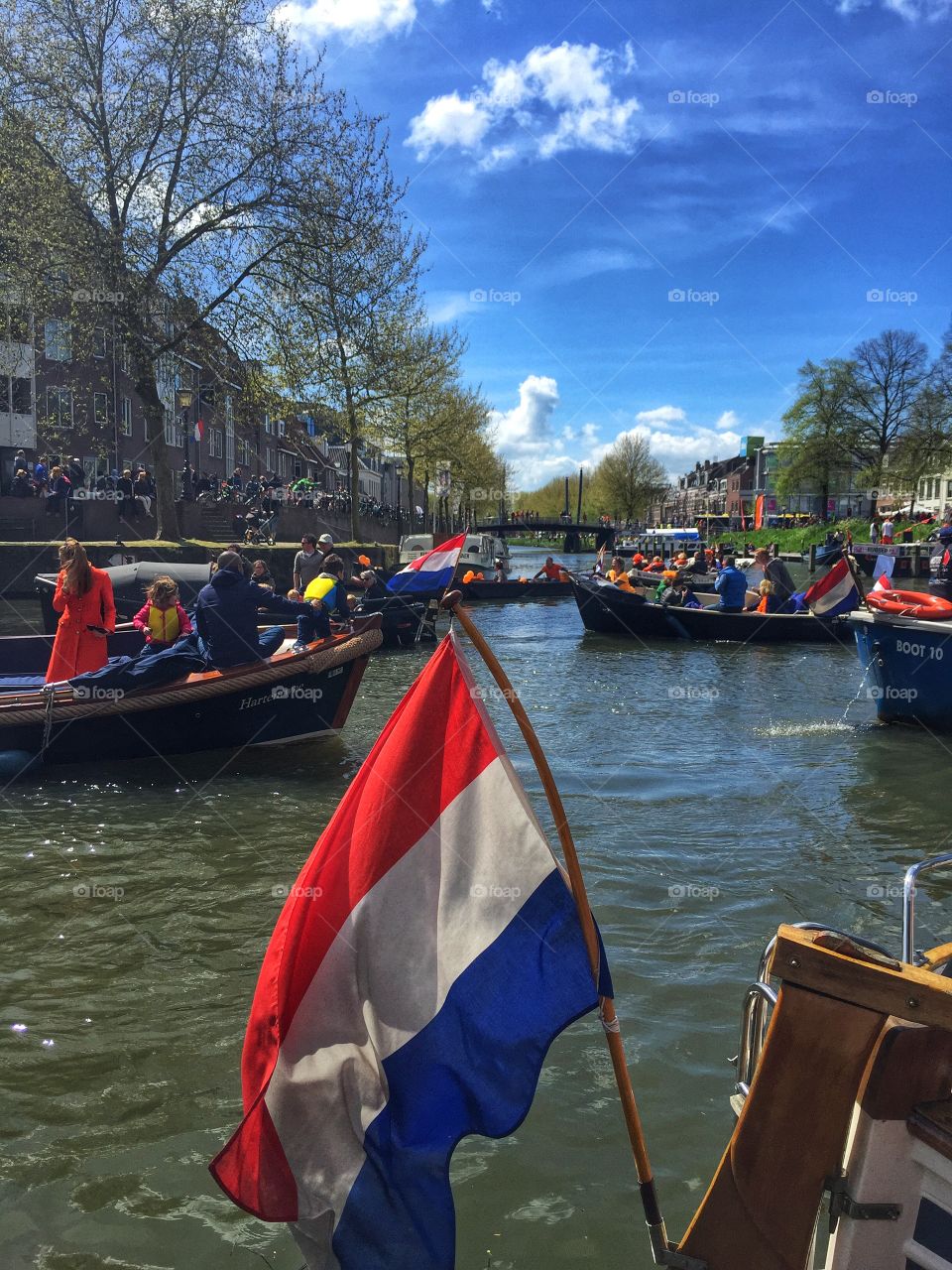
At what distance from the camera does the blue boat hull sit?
12.1 metres

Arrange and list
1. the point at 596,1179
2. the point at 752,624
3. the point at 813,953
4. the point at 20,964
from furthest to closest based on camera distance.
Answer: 1. the point at 752,624
2. the point at 20,964
3. the point at 596,1179
4. the point at 813,953

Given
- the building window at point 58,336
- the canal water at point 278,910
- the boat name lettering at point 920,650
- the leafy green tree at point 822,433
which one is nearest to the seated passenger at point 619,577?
the boat name lettering at point 920,650

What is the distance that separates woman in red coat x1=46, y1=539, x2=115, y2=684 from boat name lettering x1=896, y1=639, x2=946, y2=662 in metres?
9.26

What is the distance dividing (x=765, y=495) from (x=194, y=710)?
112576mm

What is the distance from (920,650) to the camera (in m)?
12.2

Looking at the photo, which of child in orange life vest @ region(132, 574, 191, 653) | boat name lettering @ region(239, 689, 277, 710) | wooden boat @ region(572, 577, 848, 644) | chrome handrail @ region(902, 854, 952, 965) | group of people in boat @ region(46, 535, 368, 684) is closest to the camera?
chrome handrail @ region(902, 854, 952, 965)

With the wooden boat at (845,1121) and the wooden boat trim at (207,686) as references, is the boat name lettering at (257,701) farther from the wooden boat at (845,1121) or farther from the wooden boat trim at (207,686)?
the wooden boat at (845,1121)

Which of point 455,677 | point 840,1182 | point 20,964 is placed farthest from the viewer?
point 20,964

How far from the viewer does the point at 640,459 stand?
112500 millimetres

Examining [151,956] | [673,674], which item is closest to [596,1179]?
[151,956]

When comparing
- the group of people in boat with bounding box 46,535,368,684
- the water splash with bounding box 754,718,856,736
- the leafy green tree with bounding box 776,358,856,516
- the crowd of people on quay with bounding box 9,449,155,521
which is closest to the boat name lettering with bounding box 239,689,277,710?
the group of people in boat with bounding box 46,535,368,684

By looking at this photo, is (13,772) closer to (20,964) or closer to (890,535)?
(20,964)

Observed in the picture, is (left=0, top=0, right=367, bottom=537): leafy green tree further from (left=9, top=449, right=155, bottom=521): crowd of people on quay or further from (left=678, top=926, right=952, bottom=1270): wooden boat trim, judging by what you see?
(left=678, top=926, right=952, bottom=1270): wooden boat trim

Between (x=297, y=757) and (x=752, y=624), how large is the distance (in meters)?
13.8
